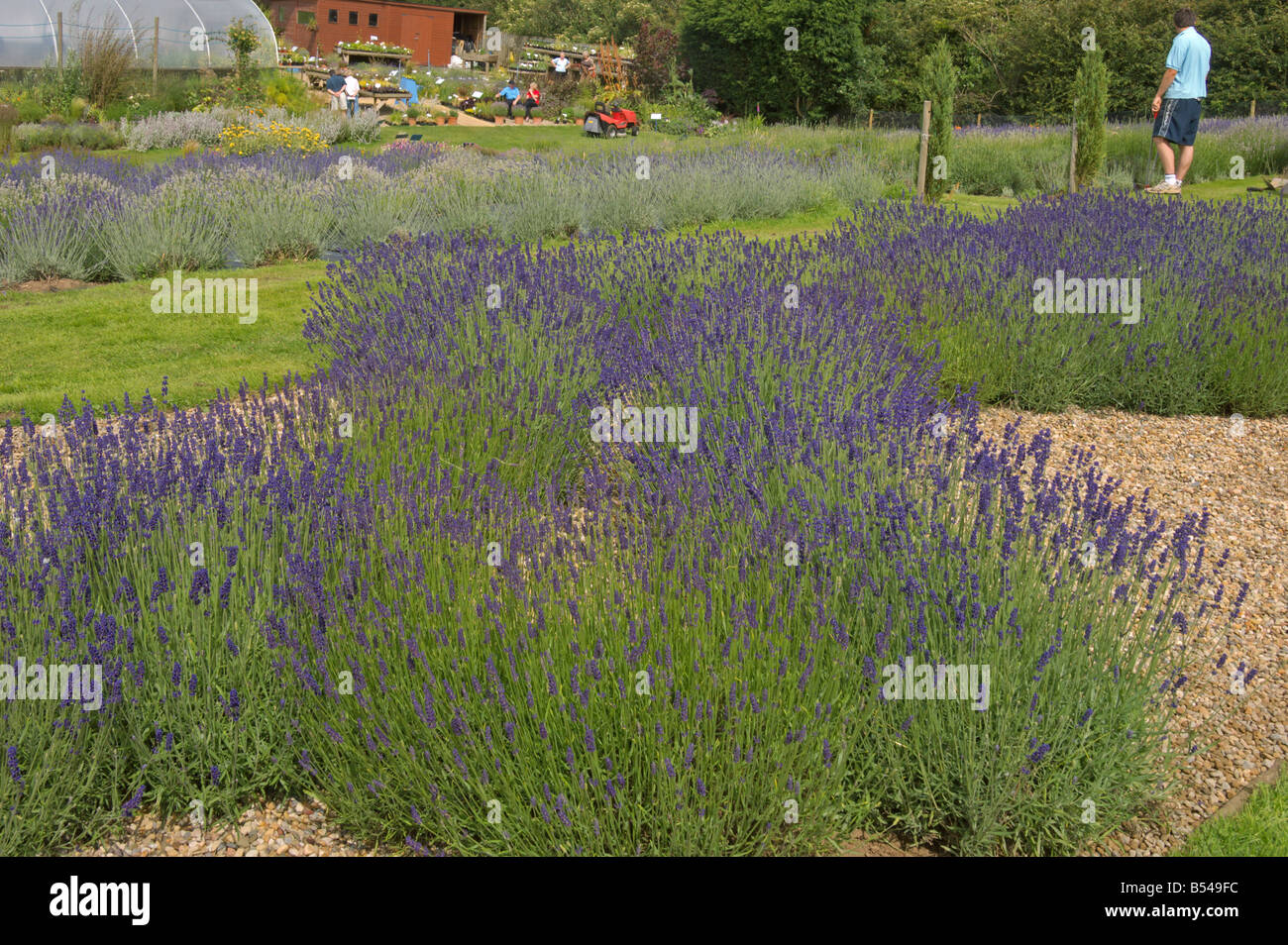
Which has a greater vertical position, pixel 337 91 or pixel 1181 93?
pixel 337 91

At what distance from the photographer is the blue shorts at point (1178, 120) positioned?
39.7ft

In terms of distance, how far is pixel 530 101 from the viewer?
92.0 feet

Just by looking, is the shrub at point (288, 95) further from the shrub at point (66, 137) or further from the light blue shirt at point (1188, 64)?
the light blue shirt at point (1188, 64)

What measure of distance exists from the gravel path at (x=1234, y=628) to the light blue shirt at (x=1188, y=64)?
25.1ft

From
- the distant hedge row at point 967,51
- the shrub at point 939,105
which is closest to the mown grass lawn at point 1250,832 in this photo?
the shrub at point 939,105

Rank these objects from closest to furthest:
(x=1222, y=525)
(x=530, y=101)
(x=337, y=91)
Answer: (x=1222, y=525) → (x=337, y=91) → (x=530, y=101)

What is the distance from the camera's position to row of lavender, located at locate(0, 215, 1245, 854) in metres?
2.42

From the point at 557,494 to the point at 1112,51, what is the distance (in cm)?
2344

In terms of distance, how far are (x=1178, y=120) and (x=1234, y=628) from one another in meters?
10.4

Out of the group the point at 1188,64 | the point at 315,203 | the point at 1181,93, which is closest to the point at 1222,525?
the point at 315,203

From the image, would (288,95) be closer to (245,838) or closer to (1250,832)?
(245,838)

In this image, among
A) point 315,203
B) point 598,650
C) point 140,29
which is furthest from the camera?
point 140,29

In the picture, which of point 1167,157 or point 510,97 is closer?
point 1167,157

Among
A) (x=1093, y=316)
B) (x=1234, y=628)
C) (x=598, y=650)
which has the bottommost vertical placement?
(x=1234, y=628)
